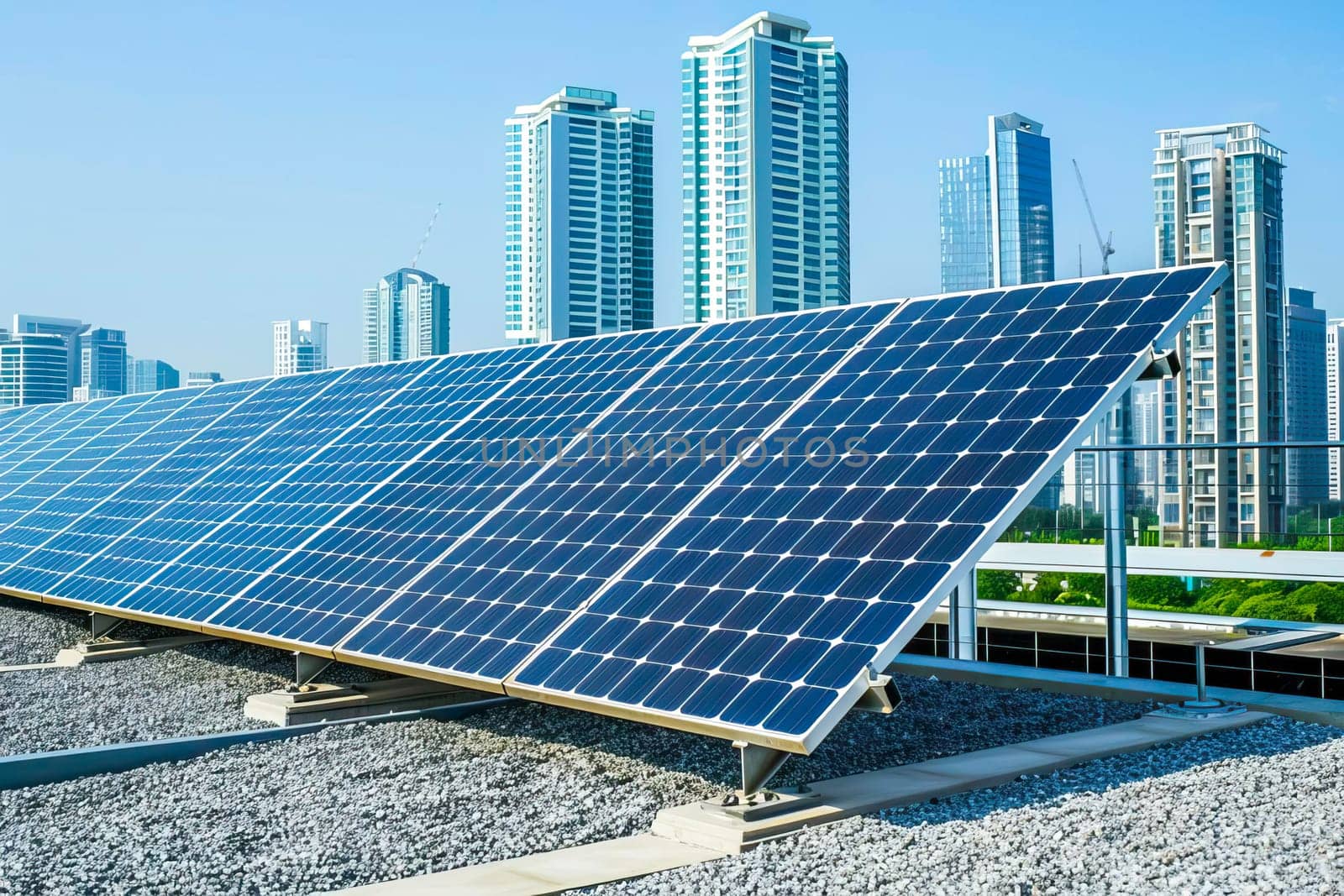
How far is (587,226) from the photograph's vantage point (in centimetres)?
17488

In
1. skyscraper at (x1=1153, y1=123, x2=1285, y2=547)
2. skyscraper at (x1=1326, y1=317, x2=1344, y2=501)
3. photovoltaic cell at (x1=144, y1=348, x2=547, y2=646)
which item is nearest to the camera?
photovoltaic cell at (x1=144, y1=348, x2=547, y2=646)

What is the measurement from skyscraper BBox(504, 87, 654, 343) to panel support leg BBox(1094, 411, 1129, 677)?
153m

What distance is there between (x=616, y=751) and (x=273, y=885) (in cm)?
445

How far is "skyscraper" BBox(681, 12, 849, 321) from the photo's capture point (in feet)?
529

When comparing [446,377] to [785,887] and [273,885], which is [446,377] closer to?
[273,885]

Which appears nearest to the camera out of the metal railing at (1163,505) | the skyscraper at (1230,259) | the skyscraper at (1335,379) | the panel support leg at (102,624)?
the metal railing at (1163,505)

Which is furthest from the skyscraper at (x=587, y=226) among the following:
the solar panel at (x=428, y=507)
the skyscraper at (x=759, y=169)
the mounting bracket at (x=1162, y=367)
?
the mounting bracket at (x=1162, y=367)

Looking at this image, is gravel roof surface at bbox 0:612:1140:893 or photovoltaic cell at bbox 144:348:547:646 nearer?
gravel roof surface at bbox 0:612:1140:893

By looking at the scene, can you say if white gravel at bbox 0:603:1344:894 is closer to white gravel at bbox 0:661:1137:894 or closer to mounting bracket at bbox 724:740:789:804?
white gravel at bbox 0:661:1137:894

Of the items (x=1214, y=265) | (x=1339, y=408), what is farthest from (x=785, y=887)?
(x=1339, y=408)

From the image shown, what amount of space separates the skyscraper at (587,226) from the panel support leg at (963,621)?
494ft

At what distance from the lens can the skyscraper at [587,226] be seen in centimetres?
17350

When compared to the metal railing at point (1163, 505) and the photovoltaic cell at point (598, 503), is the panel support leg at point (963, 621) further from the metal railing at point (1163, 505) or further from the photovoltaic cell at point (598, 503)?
the photovoltaic cell at point (598, 503)

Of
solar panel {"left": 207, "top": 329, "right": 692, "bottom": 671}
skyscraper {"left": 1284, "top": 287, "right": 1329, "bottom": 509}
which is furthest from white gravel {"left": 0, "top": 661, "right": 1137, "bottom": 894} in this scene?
skyscraper {"left": 1284, "top": 287, "right": 1329, "bottom": 509}
